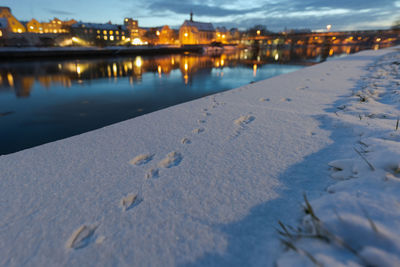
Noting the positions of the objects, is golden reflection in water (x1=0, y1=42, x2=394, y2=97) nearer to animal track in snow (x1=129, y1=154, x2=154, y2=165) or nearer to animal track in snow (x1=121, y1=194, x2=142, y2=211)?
animal track in snow (x1=129, y1=154, x2=154, y2=165)

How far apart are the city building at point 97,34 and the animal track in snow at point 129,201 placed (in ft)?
184

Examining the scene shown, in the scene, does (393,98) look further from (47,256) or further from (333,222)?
(47,256)

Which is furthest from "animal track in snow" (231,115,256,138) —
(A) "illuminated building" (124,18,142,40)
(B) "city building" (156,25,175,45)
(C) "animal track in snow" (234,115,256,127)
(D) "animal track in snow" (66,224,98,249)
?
(A) "illuminated building" (124,18,142,40)

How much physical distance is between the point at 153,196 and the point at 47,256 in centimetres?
83

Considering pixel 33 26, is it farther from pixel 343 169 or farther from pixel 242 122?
pixel 343 169

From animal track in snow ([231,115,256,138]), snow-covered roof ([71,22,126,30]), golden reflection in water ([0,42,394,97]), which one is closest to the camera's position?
animal track in snow ([231,115,256,138])

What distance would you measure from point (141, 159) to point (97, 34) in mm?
76771

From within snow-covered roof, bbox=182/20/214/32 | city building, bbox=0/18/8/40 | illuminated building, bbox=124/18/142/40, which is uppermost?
illuminated building, bbox=124/18/142/40

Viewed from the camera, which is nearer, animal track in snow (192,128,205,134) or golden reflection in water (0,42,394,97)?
animal track in snow (192,128,205,134)

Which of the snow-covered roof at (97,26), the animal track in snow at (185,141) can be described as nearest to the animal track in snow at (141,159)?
the animal track in snow at (185,141)

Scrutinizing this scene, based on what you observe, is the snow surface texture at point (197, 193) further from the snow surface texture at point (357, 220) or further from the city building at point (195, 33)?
the city building at point (195, 33)

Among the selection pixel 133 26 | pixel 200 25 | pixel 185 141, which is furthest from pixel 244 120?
pixel 133 26

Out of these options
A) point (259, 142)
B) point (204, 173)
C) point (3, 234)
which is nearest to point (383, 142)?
point (259, 142)

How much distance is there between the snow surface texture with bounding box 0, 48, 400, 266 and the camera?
1.26m
